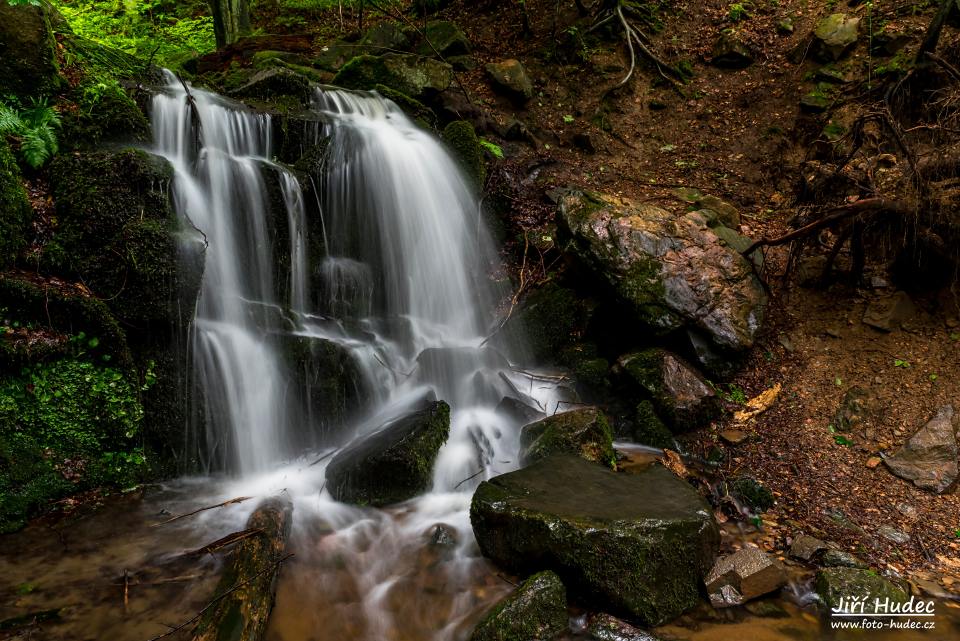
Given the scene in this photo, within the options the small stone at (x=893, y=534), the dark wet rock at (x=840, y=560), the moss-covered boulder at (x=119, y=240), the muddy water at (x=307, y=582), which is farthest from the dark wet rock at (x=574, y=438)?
the moss-covered boulder at (x=119, y=240)

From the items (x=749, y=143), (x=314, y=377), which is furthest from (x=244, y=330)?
(x=749, y=143)

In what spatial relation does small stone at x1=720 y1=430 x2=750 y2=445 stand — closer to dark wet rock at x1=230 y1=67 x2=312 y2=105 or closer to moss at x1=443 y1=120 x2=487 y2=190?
moss at x1=443 y1=120 x2=487 y2=190

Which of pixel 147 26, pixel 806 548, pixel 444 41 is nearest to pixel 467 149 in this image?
pixel 444 41

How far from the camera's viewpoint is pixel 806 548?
4113 millimetres

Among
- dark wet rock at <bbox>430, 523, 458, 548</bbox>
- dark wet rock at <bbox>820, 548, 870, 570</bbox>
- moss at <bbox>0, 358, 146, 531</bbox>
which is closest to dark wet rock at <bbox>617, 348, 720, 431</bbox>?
dark wet rock at <bbox>820, 548, 870, 570</bbox>

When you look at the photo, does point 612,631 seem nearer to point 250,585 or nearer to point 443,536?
point 443,536

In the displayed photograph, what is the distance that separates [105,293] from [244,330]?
1.33m

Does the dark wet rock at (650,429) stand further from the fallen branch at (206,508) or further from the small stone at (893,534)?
the fallen branch at (206,508)

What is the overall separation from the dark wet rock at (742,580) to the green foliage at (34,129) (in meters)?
6.38

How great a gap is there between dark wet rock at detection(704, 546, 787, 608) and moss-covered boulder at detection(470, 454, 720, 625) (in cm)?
10

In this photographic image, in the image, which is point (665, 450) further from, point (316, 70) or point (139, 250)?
point (316, 70)

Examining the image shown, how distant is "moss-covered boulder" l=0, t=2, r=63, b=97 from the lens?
4832 mm

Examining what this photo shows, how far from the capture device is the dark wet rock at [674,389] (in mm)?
5609

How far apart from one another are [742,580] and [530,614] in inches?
60.4
